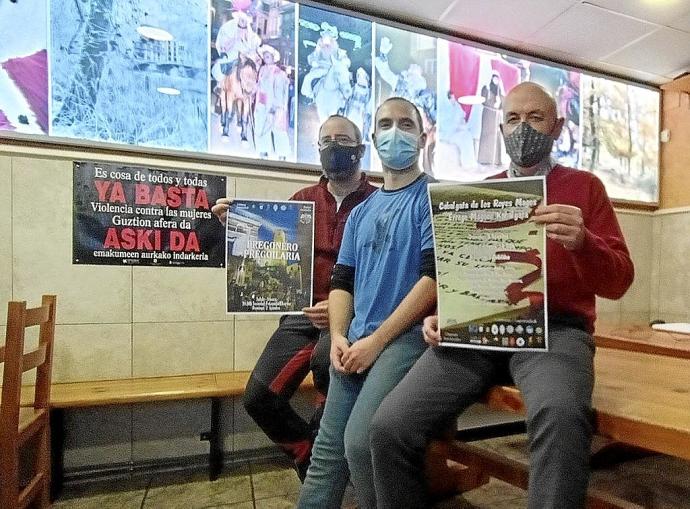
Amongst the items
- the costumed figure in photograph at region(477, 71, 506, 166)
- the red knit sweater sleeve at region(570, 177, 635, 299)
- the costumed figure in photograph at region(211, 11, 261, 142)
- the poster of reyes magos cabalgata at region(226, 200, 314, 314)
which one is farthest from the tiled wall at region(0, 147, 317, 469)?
the red knit sweater sleeve at region(570, 177, 635, 299)

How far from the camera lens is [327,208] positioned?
181cm

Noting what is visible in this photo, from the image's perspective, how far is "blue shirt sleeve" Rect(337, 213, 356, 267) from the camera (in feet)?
5.02

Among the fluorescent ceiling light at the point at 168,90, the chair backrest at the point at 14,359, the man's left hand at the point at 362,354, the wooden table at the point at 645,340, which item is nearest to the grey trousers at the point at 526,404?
the man's left hand at the point at 362,354

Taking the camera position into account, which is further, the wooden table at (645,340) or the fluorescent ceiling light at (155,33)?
the fluorescent ceiling light at (155,33)

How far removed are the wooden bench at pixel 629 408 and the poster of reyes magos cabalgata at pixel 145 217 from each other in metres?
1.41

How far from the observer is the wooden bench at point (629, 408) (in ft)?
2.97

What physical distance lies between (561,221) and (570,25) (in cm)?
228

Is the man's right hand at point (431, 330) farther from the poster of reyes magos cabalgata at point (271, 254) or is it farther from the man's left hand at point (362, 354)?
the poster of reyes magos cabalgata at point (271, 254)

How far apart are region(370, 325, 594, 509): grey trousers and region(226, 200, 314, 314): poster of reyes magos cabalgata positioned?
591mm

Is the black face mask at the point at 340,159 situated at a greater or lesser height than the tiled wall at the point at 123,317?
greater

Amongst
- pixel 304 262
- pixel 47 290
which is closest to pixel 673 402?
pixel 304 262

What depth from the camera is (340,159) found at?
1748 mm

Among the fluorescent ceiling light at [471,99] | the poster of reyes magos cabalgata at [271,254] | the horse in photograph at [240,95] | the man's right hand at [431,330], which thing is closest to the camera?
the man's right hand at [431,330]

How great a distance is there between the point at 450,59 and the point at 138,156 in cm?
184
